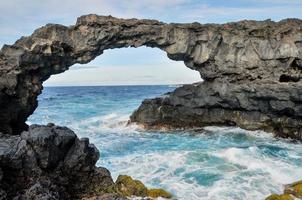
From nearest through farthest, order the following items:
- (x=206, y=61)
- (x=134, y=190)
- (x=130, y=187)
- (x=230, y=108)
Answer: (x=134, y=190), (x=130, y=187), (x=230, y=108), (x=206, y=61)

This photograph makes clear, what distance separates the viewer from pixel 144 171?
20.7 metres

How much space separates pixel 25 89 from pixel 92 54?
5.96m

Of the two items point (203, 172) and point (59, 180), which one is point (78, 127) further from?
point (59, 180)

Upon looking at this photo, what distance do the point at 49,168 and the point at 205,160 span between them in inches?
452

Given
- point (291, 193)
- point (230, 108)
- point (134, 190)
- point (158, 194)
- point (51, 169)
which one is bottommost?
point (291, 193)

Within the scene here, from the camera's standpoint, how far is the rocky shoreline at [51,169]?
38.1ft

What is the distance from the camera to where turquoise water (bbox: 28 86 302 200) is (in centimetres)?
1798

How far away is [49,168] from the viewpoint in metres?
13.0

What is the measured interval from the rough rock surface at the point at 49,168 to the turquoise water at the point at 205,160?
443cm

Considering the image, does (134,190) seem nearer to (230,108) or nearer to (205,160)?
(205,160)

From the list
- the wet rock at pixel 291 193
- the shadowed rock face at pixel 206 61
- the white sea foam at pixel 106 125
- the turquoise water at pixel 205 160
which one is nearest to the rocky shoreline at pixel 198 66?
the shadowed rock face at pixel 206 61

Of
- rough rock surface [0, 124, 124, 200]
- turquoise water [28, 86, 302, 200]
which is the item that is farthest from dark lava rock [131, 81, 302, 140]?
rough rock surface [0, 124, 124, 200]

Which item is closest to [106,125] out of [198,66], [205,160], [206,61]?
[198,66]

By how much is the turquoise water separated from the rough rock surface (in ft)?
14.5
